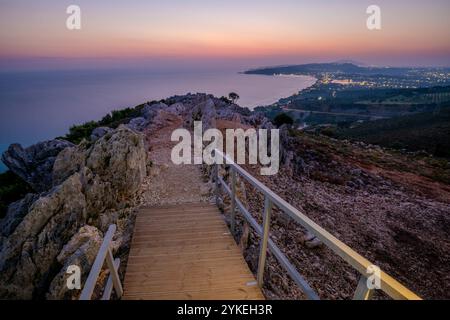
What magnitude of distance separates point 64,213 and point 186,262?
330 cm

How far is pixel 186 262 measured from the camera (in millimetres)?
4055

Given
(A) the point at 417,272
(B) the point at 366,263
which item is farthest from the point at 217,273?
(A) the point at 417,272

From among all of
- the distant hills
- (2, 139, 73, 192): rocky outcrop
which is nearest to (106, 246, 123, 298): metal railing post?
(2, 139, 73, 192): rocky outcrop

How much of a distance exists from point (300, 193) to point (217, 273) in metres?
8.37

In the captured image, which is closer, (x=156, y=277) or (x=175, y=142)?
(x=156, y=277)

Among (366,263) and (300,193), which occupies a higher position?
(366,263)

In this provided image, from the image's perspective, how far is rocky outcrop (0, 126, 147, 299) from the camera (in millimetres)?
4602

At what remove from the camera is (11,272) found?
182 inches

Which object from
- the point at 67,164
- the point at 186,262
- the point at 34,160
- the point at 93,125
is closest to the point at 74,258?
the point at 186,262

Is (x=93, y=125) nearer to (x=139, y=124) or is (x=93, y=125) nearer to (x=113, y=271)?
(x=139, y=124)

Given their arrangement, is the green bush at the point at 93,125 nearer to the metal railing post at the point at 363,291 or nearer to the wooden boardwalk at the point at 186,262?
the wooden boardwalk at the point at 186,262

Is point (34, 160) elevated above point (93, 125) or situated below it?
below

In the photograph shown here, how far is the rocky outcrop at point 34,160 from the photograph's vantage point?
11.3 meters
